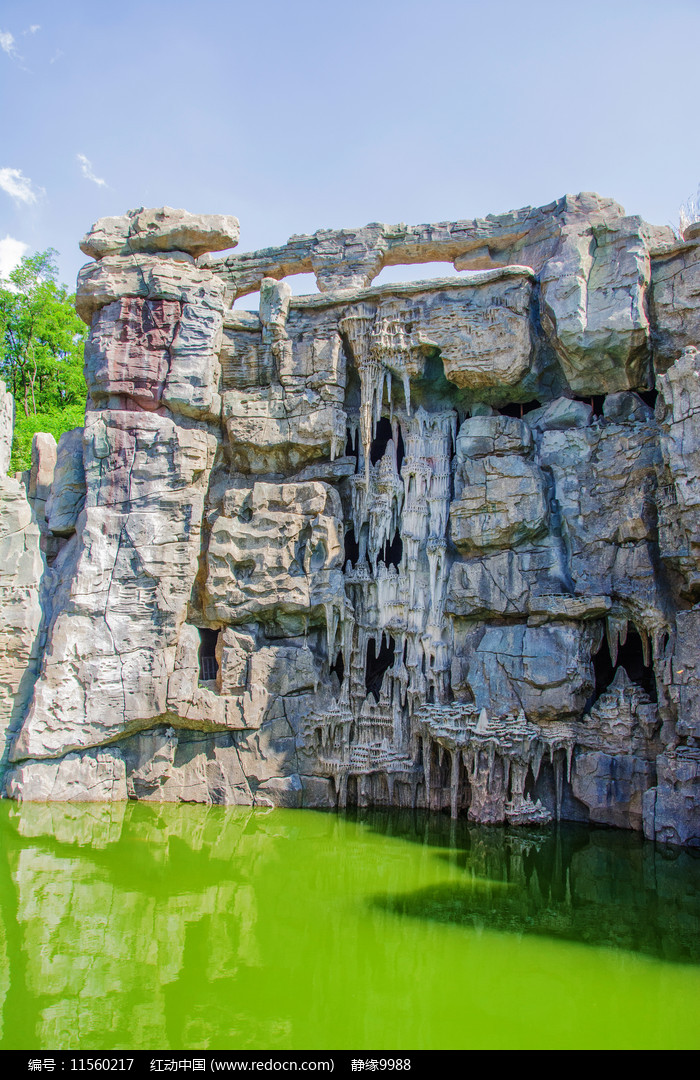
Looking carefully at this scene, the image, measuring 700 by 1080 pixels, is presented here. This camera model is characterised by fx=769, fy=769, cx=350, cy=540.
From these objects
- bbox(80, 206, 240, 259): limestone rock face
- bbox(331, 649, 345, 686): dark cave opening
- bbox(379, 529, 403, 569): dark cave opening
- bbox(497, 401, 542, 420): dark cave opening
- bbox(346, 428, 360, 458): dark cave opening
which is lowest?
bbox(331, 649, 345, 686): dark cave opening

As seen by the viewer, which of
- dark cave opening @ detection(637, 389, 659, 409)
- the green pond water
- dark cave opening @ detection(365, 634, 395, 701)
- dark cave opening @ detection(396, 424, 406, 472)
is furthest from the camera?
dark cave opening @ detection(396, 424, 406, 472)

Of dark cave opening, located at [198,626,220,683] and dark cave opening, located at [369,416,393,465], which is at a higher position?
dark cave opening, located at [369,416,393,465]

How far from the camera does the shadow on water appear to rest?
29.5 ft

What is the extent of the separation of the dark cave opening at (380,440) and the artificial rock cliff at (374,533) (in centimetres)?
69

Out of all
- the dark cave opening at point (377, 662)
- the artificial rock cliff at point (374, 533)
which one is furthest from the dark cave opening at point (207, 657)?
the dark cave opening at point (377, 662)

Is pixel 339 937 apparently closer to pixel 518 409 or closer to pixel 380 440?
pixel 380 440

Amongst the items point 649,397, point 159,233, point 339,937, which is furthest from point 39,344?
point 339,937

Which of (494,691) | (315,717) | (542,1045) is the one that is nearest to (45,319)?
(315,717)

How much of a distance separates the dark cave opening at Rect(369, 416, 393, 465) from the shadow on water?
27.3 feet

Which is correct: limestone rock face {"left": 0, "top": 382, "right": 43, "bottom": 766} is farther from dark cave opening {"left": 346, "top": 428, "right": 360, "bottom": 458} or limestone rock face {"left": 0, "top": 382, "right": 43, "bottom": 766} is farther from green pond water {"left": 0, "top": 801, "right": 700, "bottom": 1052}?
dark cave opening {"left": 346, "top": 428, "right": 360, "bottom": 458}

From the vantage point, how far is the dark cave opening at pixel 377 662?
16.5m

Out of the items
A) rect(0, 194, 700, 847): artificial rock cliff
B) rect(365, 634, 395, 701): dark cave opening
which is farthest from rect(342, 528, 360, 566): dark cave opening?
rect(365, 634, 395, 701): dark cave opening

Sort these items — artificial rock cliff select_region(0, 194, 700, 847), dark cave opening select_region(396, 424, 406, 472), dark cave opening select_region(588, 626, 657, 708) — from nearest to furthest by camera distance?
artificial rock cliff select_region(0, 194, 700, 847), dark cave opening select_region(588, 626, 657, 708), dark cave opening select_region(396, 424, 406, 472)

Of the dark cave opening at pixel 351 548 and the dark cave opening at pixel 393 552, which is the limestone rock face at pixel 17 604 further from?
the dark cave opening at pixel 393 552
